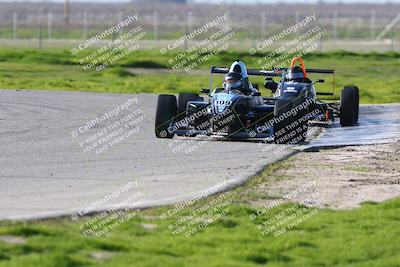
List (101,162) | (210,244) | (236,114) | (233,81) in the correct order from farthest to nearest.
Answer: (233,81), (236,114), (101,162), (210,244)

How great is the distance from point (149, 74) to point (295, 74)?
20.1 m

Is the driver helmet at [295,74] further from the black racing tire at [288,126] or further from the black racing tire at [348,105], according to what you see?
the black racing tire at [288,126]

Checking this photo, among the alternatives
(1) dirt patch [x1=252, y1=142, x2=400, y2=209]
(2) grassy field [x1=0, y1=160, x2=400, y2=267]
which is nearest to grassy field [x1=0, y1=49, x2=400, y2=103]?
Answer: (1) dirt patch [x1=252, y1=142, x2=400, y2=209]

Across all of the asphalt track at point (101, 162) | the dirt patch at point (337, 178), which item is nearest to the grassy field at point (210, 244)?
the asphalt track at point (101, 162)

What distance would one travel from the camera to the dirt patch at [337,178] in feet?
43.2

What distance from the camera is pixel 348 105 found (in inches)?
890

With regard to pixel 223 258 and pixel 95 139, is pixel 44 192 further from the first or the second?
pixel 95 139

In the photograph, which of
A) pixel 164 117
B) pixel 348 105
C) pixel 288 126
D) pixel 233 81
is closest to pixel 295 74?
pixel 348 105

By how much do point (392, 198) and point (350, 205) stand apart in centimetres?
75

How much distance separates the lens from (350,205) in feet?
42.0
